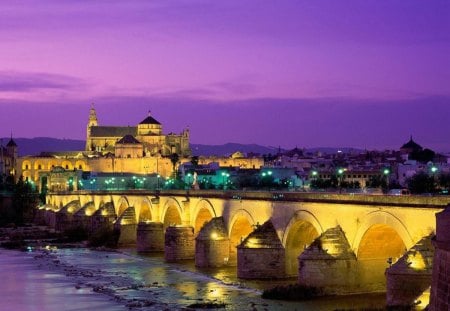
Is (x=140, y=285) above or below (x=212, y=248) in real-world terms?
below

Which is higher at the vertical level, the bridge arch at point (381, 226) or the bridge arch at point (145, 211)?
the bridge arch at point (145, 211)

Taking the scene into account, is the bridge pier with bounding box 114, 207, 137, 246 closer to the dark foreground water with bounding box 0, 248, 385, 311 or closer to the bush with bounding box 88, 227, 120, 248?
the bush with bounding box 88, 227, 120, 248

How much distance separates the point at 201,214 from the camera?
1959 inches

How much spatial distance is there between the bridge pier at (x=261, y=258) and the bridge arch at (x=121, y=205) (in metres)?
32.5

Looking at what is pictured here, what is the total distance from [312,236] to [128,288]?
24.7ft

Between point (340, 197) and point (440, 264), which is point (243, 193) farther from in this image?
point (440, 264)

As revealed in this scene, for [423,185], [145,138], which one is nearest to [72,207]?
[423,185]

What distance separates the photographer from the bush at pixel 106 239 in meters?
61.4

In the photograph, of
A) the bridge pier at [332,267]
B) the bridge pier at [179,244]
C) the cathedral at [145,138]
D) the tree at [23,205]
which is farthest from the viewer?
the cathedral at [145,138]

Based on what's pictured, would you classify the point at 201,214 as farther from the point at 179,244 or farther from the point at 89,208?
the point at 89,208

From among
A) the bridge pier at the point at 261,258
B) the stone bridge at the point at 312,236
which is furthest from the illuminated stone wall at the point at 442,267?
the bridge pier at the point at 261,258

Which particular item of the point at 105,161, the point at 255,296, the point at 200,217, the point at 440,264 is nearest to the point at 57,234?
the point at 200,217

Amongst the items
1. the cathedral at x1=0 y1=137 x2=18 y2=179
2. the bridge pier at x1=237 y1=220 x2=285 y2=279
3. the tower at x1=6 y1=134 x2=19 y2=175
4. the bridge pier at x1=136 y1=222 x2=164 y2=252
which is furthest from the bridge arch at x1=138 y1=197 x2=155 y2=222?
the tower at x1=6 y1=134 x2=19 y2=175

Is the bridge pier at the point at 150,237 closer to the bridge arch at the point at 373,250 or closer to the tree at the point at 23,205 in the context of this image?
the bridge arch at the point at 373,250
